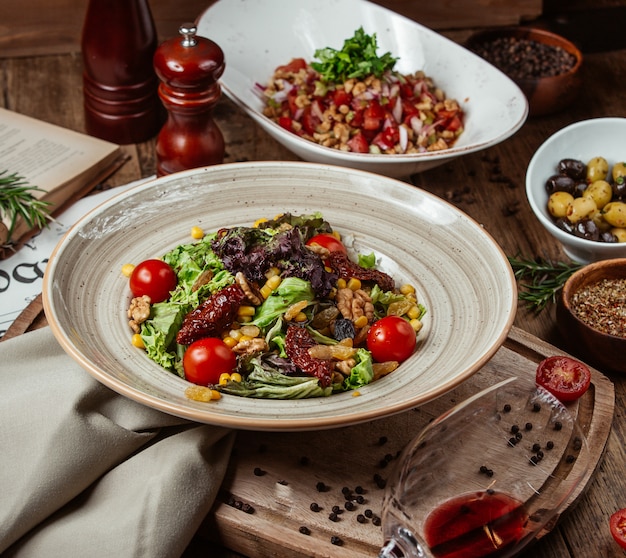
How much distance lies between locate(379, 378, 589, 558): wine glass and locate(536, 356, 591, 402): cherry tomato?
470 millimetres

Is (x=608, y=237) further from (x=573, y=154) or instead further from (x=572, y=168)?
(x=573, y=154)

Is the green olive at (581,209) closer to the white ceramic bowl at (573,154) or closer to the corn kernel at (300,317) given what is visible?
the white ceramic bowl at (573,154)

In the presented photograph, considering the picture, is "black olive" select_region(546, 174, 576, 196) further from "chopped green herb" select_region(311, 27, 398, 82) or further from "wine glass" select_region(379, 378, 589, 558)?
"wine glass" select_region(379, 378, 589, 558)

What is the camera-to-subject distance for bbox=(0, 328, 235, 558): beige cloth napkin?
2398 millimetres

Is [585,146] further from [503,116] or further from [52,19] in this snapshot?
[52,19]

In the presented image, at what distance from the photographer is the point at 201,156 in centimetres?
368

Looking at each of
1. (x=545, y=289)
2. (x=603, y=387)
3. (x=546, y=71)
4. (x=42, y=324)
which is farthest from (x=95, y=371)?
(x=546, y=71)

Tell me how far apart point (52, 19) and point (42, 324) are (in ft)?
8.65

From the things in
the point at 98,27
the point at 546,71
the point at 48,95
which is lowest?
the point at 48,95

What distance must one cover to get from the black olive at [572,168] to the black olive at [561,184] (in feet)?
0.18

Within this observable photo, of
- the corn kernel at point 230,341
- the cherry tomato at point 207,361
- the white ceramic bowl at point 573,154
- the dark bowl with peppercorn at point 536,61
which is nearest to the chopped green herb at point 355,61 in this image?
the dark bowl with peppercorn at point 536,61

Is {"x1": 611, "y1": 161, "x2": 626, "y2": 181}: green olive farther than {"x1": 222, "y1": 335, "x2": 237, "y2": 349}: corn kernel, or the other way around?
{"x1": 611, "y1": 161, "x2": 626, "y2": 181}: green olive

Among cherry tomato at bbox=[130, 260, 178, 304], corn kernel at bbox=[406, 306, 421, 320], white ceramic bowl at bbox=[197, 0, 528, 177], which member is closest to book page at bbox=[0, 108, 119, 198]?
white ceramic bowl at bbox=[197, 0, 528, 177]

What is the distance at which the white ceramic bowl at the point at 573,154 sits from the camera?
3.61 metres
